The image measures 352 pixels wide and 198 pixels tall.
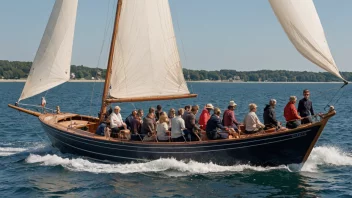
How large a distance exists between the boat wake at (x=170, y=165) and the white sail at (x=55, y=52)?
3.58 metres

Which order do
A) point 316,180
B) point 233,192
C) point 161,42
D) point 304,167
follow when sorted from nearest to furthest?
point 233,192 < point 316,180 < point 304,167 < point 161,42

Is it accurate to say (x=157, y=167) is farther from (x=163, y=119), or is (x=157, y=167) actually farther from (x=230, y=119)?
(x=230, y=119)

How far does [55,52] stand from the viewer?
80.6 feet

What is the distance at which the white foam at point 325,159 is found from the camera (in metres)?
20.5

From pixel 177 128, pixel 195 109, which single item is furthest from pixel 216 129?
pixel 177 128

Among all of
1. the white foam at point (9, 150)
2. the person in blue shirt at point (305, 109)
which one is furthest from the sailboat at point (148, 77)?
the white foam at point (9, 150)

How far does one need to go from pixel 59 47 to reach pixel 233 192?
463 inches

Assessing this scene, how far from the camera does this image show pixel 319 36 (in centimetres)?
1709

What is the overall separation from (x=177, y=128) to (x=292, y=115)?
4.20 metres

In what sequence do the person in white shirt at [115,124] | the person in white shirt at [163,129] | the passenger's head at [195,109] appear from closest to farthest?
Result: the passenger's head at [195,109], the person in white shirt at [163,129], the person in white shirt at [115,124]

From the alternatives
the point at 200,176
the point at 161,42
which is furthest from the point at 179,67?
the point at 200,176

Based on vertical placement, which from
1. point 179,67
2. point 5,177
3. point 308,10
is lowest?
point 5,177

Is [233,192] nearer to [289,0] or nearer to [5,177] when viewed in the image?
[289,0]

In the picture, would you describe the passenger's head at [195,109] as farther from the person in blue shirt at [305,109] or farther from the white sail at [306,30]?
the white sail at [306,30]
